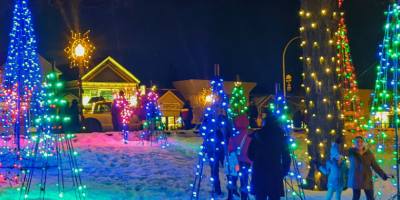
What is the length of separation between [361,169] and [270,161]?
9.27ft

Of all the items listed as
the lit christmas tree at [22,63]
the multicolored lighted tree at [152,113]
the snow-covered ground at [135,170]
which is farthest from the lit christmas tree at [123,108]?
the lit christmas tree at [22,63]

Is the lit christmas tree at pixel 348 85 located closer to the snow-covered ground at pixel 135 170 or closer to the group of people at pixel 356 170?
the snow-covered ground at pixel 135 170

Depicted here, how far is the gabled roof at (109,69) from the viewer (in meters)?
50.4

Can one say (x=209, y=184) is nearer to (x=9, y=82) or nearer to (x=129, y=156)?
(x=129, y=156)

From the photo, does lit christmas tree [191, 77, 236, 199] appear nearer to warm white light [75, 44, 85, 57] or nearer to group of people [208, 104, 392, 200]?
group of people [208, 104, 392, 200]

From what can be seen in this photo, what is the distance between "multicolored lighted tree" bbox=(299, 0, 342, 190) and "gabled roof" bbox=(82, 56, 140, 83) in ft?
129

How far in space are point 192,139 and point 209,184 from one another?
924 cm

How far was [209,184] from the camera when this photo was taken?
13.3 meters

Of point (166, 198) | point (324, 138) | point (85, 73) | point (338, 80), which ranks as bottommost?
point (166, 198)

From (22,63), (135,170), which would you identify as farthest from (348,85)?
(22,63)

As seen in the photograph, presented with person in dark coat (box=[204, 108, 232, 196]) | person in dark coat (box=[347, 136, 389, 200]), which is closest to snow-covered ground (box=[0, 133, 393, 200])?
person in dark coat (box=[204, 108, 232, 196])

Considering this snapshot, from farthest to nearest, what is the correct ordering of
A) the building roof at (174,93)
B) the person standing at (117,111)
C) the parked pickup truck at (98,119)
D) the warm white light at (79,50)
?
the building roof at (174,93), the warm white light at (79,50), the parked pickup truck at (98,119), the person standing at (117,111)

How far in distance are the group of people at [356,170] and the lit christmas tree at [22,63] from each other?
27.0 feet

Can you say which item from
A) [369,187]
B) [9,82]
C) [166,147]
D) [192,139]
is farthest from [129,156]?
[369,187]
